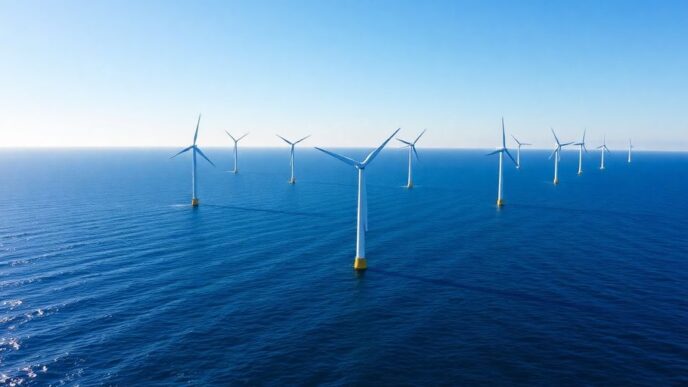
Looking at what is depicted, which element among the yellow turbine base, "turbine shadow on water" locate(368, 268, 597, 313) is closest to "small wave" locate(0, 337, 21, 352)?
the yellow turbine base

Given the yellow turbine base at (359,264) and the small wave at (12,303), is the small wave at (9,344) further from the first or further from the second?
the yellow turbine base at (359,264)

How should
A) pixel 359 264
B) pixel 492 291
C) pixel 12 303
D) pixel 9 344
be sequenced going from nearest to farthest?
pixel 9 344 → pixel 12 303 → pixel 492 291 → pixel 359 264

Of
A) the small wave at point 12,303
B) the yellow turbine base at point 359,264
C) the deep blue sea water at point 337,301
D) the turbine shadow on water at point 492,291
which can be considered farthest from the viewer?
the yellow turbine base at point 359,264

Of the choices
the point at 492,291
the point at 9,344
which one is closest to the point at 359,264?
the point at 492,291

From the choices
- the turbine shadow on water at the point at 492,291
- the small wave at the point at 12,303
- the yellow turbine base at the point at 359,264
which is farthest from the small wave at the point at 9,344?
the turbine shadow on water at the point at 492,291

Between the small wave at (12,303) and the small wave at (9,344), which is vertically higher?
the small wave at (12,303)

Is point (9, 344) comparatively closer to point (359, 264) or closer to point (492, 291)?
point (359, 264)

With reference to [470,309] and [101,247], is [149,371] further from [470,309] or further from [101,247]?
[101,247]

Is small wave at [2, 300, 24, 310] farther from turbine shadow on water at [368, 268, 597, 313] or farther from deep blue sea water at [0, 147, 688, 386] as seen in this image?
turbine shadow on water at [368, 268, 597, 313]
